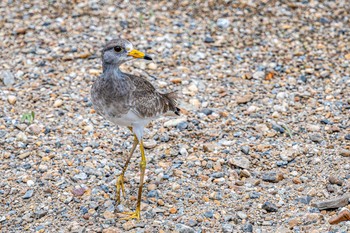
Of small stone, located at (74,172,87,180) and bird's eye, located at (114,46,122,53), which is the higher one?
bird's eye, located at (114,46,122,53)

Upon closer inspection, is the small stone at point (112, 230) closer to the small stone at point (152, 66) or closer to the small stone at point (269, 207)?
the small stone at point (269, 207)

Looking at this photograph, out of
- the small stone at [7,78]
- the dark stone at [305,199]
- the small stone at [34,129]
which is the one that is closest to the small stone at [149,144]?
the small stone at [34,129]

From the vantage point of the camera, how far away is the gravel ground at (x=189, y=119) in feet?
22.1

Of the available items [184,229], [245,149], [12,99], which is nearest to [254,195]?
[245,149]

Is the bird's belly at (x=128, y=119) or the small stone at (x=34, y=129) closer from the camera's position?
the bird's belly at (x=128, y=119)

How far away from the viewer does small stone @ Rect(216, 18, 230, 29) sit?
10192mm

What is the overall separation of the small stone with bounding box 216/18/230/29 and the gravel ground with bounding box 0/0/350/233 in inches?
1.2

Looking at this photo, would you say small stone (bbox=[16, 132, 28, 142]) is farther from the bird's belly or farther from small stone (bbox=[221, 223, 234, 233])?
small stone (bbox=[221, 223, 234, 233])

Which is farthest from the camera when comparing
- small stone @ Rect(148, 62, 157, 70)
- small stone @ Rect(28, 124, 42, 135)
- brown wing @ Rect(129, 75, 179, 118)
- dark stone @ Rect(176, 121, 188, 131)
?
small stone @ Rect(148, 62, 157, 70)

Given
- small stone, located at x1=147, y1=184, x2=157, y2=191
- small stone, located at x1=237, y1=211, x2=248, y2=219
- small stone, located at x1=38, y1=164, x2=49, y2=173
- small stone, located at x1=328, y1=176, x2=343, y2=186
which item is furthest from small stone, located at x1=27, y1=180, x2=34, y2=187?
small stone, located at x1=328, y1=176, x2=343, y2=186

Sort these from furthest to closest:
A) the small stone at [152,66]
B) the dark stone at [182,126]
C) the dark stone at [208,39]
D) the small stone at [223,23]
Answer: the small stone at [223,23]
the dark stone at [208,39]
the small stone at [152,66]
the dark stone at [182,126]

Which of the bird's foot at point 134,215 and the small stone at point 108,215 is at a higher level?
the bird's foot at point 134,215

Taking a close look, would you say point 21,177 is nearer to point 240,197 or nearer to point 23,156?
point 23,156

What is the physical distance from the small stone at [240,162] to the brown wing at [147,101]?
3.21ft
